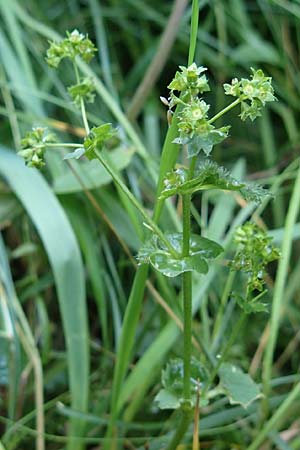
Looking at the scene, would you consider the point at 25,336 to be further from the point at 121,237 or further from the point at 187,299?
the point at 187,299

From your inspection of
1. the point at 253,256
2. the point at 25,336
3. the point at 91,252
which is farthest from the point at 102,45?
the point at 253,256

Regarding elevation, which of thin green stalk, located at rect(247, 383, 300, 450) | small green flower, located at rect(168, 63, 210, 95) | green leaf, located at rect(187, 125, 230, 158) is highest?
small green flower, located at rect(168, 63, 210, 95)

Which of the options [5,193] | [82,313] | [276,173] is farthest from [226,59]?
[82,313]

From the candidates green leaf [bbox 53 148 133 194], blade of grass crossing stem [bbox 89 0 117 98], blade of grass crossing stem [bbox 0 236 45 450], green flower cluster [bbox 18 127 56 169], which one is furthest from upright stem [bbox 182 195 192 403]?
blade of grass crossing stem [bbox 89 0 117 98]

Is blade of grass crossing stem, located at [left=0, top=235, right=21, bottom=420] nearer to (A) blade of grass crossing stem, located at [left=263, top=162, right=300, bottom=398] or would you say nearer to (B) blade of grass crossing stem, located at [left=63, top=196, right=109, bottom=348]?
(B) blade of grass crossing stem, located at [left=63, top=196, right=109, bottom=348]

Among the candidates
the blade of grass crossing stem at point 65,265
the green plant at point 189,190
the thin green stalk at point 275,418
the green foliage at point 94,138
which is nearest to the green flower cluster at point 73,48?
the green plant at point 189,190

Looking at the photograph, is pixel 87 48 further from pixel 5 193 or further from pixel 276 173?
pixel 276 173

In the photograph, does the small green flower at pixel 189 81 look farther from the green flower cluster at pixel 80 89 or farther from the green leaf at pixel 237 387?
the green leaf at pixel 237 387
